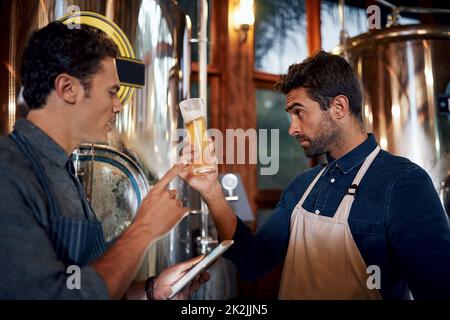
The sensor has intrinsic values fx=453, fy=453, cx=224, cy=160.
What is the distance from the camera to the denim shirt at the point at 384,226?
1303 millimetres

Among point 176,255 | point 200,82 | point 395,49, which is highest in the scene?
point 395,49

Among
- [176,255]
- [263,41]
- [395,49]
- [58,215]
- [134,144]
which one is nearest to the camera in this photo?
[58,215]

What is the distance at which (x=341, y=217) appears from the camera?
1.50 m

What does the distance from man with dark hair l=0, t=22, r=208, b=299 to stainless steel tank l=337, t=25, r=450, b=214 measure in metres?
1.77

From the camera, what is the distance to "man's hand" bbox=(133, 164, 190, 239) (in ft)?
3.55

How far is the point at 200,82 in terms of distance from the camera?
2.51m

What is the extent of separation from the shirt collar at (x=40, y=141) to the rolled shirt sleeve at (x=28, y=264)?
0.63ft

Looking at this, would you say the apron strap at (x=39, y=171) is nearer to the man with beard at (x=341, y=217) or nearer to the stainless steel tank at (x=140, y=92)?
the man with beard at (x=341, y=217)

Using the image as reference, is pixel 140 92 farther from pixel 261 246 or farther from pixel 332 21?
pixel 332 21

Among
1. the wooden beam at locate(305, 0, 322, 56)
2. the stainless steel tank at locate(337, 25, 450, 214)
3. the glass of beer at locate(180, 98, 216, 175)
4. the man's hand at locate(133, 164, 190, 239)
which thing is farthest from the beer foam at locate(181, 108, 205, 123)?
the wooden beam at locate(305, 0, 322, 56)
